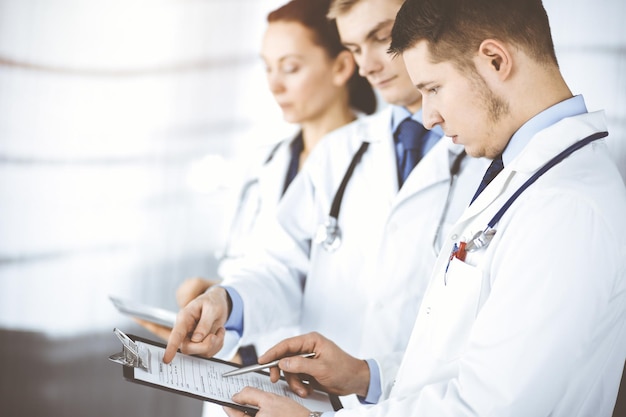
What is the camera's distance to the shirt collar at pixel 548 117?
1.24 metres

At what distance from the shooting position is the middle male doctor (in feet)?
5.94

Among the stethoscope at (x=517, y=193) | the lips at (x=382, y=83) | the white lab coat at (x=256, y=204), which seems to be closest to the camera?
the stethoscope at (x=517, y=193)

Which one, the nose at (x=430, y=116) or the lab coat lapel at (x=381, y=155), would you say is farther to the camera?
the lab coat lapel at (x=381, y=155)

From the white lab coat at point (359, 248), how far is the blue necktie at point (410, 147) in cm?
4

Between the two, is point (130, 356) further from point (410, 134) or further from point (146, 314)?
point (410, 134)

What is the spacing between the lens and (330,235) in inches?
76.6

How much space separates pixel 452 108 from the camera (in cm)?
132

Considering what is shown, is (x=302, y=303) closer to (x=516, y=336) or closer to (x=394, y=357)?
(x=394, y=357)

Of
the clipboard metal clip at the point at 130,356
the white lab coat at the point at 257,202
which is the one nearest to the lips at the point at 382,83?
the white lab coat at the point at 257,202

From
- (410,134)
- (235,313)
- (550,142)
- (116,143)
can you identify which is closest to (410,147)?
(410,134)

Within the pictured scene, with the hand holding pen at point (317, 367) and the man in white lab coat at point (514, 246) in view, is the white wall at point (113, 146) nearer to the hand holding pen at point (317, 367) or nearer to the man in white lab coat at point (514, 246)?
the hand holding pen at point (317, 367)

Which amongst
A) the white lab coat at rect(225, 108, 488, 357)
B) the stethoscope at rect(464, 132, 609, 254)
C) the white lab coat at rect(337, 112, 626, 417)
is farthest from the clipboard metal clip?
the stethoscope at rect(464, 132, 609, 254)

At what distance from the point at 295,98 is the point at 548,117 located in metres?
1.25

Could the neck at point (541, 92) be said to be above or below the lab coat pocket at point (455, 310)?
above
